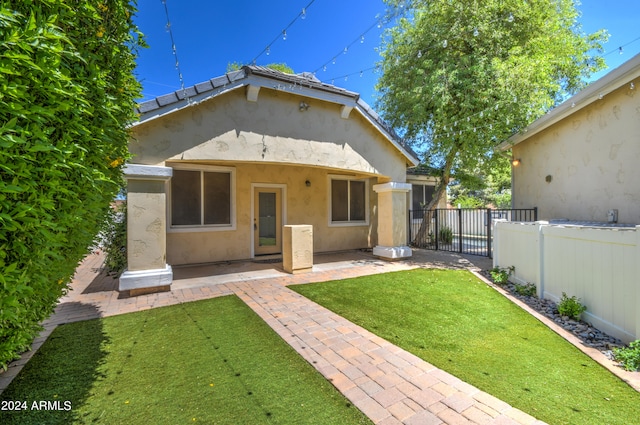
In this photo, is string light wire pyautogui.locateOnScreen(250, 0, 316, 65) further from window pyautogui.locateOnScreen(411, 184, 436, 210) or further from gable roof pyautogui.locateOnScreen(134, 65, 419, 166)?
window pyautogui.locateOnScreen(411, 184, 436, 210)

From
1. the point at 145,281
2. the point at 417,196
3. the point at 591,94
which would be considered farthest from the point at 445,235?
the point at 145,281

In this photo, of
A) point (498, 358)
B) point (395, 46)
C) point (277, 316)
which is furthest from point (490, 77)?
point (277, 316)

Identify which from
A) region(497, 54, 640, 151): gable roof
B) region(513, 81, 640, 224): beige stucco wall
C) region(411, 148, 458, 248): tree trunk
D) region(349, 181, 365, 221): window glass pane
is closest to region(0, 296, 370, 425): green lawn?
region(513, 81, 640, 224): beige stucco wall

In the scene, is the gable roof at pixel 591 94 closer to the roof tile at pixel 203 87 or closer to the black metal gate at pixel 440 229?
the black metal gate at pixel 440 229

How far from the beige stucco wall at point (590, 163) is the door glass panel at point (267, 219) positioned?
8.49 m

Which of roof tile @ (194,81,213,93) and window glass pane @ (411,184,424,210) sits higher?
roof tile @ (194,81,213,93)

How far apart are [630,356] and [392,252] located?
19.9 ft

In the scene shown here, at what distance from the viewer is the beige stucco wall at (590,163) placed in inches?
231

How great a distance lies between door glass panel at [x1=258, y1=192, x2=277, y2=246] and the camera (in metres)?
9.61

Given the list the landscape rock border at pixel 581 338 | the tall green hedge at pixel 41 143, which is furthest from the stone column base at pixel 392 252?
the tall green hedge at pixel 41 143

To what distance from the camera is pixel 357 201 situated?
450 inches

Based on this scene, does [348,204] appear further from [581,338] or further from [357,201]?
[581,338]

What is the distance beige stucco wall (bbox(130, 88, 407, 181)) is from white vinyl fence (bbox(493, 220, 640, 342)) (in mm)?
4516

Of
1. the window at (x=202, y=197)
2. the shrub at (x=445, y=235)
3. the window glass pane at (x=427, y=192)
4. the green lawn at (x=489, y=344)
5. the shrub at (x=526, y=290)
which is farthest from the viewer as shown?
the window glass pane at (x=427, y=192)
